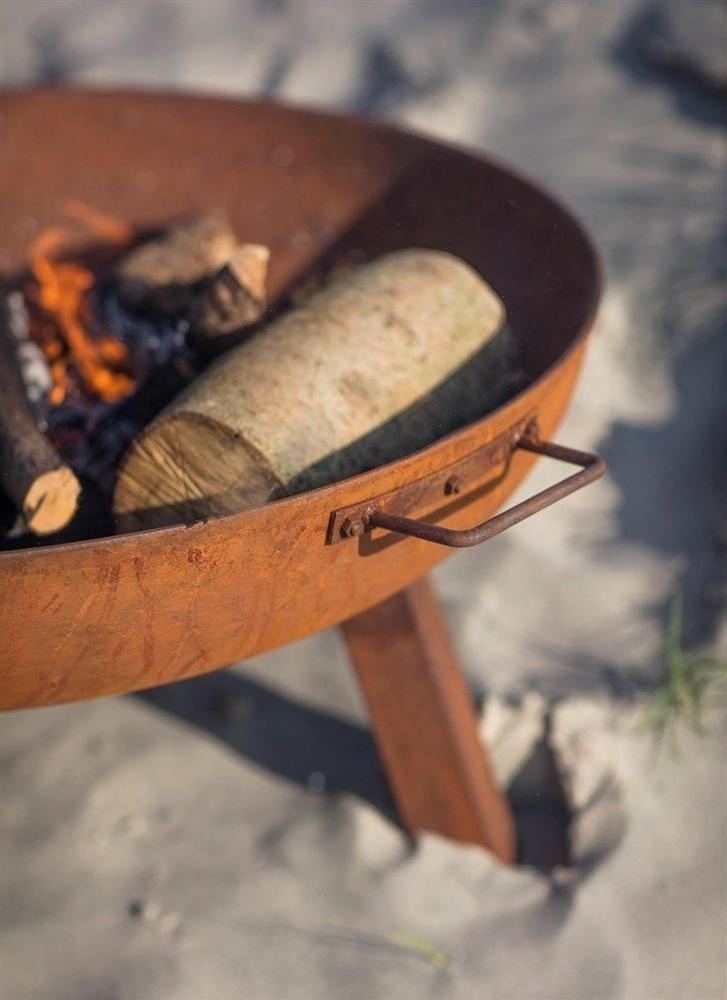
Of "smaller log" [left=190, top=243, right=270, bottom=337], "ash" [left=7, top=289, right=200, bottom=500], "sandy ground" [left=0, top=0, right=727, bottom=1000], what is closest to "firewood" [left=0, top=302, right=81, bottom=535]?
"ash" [left=7, top=289, right=200, bottom=500]

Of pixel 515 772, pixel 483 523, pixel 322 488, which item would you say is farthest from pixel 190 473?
pixel 515 772

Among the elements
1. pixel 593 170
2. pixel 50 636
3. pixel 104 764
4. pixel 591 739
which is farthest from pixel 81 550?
pixel 593 170

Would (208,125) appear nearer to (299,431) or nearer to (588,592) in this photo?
(299,431)

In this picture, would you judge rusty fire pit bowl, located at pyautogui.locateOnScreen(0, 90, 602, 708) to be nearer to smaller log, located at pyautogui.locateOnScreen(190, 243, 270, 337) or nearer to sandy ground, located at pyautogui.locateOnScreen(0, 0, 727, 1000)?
smaller log, located at pyautogui.locateOnScreen(190, 243, 270, 337)

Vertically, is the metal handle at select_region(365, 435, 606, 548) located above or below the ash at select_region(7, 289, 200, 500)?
above

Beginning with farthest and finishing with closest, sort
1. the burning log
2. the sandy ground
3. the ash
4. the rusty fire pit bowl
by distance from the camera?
the burning log < the sandy ground < the ash < the rusty fire pit bowl

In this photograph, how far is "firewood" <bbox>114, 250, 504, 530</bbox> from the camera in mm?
1470

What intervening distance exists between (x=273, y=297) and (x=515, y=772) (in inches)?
45.5

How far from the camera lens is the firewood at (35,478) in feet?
4.74

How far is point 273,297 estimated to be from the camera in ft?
7.71

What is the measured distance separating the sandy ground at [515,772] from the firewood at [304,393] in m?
0.83

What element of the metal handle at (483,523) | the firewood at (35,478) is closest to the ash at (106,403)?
the firewood at (35,478)

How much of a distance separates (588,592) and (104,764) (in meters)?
1.24

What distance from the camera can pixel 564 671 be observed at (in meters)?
2.46
